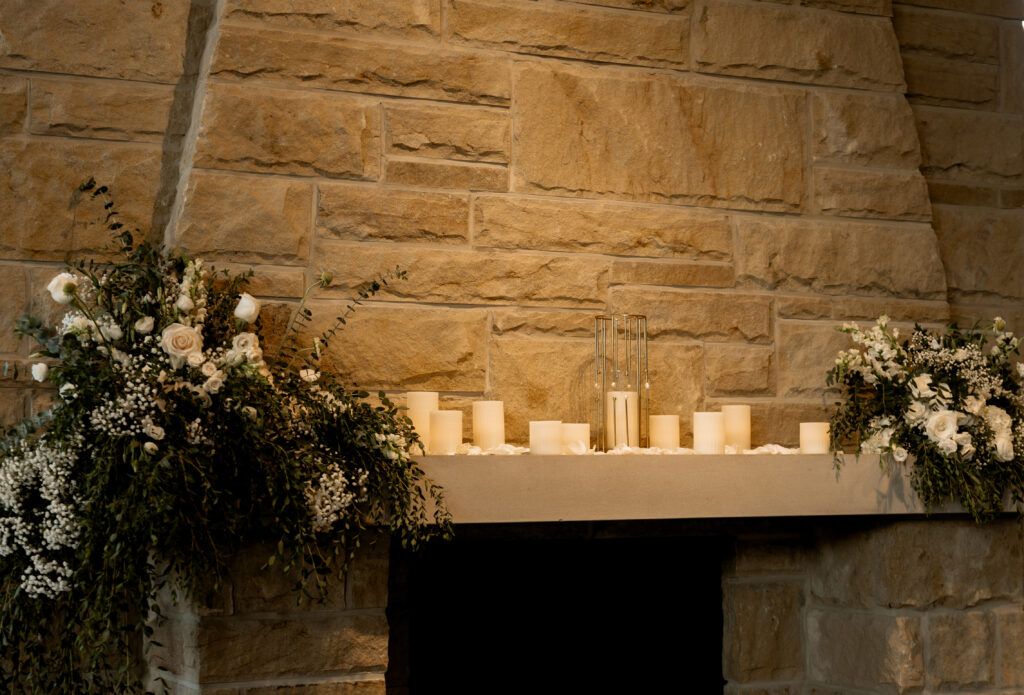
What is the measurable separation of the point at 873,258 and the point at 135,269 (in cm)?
179

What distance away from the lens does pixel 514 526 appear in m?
2.47

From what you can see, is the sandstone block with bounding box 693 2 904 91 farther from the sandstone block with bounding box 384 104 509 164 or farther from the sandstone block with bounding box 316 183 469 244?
the sandstone block with bounding box 316 183 469 244

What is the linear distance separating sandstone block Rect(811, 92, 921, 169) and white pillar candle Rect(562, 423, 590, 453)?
1018 mm

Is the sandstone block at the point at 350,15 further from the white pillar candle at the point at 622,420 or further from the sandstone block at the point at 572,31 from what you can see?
the white pillar candle at the point at 622,420

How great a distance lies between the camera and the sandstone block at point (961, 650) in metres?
2.40

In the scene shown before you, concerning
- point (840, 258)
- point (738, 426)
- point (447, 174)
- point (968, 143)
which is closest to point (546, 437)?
point (738, 426)

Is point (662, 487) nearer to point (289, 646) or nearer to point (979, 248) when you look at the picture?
point (289, 646)

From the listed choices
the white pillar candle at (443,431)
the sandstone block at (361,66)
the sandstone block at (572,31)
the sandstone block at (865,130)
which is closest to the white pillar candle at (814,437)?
the sandstone block at (865,130)

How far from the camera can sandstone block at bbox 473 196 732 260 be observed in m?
2.45

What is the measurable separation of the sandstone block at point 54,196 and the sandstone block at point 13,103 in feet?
0.12

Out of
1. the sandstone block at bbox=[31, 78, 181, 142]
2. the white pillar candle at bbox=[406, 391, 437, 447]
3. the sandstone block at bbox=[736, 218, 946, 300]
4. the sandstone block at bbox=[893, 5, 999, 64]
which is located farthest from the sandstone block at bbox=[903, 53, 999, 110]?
the sandstone block at bbox=[31, 78, 181, 142]

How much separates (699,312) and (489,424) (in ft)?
2.08

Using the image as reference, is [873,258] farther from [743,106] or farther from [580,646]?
[580,646]

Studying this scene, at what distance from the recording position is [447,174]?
2.43 m
